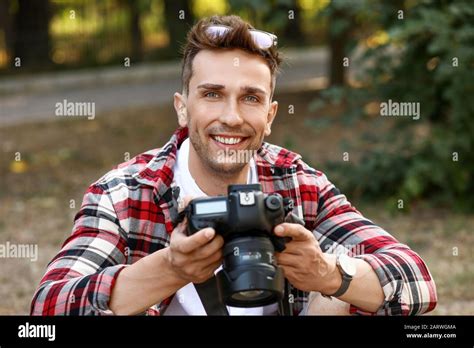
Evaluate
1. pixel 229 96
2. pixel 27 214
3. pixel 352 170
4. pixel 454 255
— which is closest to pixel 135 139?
pixel 27 214

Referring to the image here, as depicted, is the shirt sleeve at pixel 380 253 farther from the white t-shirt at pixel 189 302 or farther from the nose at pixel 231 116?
the nose at pixel 231 116

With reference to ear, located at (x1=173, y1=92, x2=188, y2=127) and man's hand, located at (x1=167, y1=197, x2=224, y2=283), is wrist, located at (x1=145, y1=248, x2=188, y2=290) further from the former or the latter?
ear, located at (x1=173, y1=92, x2=188, y2=127)

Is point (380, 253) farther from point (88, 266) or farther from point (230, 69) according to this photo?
point (88, 266)

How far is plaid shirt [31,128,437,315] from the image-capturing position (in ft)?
9.13

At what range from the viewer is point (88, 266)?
9.46ft

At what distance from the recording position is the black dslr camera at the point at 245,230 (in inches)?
98.2

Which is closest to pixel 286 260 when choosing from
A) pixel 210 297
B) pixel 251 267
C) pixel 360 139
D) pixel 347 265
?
pixel 251 267

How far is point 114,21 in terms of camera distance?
61.0 ft

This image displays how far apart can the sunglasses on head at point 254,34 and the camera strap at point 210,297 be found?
2.76ft

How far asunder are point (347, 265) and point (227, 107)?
0.70 metres

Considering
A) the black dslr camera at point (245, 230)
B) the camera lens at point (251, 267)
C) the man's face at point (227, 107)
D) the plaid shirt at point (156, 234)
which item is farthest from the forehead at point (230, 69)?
the camera lens at point (251, 267)

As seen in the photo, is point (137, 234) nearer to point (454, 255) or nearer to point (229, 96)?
point (229, 96)

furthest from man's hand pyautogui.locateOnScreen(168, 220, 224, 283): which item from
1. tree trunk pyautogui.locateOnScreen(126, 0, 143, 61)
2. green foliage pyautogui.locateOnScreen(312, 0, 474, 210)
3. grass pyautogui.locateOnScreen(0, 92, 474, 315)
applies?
tree trunk pyautogui.locateOnScreen(126, 0, 143, 61)
